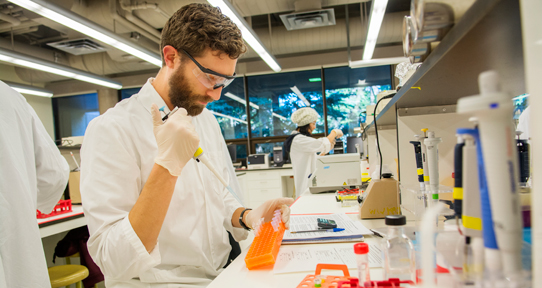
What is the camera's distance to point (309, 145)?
390 cm

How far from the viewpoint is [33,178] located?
1.52m

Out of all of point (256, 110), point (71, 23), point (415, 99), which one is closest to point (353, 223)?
point (415, 99)

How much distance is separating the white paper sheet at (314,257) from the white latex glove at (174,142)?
0.44 meters

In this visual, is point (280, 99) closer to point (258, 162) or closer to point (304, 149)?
point (258, 162)

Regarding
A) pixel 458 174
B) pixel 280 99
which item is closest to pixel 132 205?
pixel 458 174

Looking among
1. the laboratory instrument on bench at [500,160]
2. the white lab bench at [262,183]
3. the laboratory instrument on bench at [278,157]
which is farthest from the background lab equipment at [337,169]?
the laboratory instrument on bench at [278,157]

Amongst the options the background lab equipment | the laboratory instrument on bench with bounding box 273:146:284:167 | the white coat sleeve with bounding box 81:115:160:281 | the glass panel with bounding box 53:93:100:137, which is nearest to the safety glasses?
the white coat sleeve with bounding box 81:115:160:281

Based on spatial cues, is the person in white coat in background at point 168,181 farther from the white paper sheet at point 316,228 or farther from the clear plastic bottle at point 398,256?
the clear plastic bottle at point 398,256

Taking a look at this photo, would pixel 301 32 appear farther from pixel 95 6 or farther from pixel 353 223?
pixel 353 223

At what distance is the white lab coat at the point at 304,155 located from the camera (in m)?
3.88

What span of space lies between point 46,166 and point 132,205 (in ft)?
2.92

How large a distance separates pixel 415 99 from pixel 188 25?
90 cm

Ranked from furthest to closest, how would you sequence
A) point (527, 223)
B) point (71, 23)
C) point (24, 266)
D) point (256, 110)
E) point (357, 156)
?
point (256, 110) < point (71, 23) < point (357, 156) < point (24, 266) < point (527, 223)

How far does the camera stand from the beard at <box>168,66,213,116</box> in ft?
4.19
